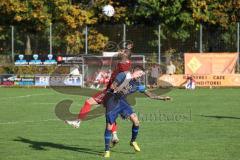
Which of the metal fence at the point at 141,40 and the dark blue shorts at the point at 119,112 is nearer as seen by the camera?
the dark blue shorts at the point at 119,112

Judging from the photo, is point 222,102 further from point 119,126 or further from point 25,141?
point 25,141

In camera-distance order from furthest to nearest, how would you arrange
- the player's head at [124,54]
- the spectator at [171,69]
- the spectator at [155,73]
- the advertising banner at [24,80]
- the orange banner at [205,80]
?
the advertising banner at [24,80] → the spectator at [171,69] → the spectator at [155,73] → the orange banner at [205,80] → the player's head at [124,54]

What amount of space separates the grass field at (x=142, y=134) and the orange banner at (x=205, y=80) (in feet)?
46.3

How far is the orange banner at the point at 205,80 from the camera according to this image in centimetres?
3972

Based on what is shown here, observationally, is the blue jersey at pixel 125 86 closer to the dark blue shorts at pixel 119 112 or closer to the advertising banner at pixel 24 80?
the dark blue shorts at pixel 119 112

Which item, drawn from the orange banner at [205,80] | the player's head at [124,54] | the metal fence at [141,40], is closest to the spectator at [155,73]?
the orange banner at [205,80]

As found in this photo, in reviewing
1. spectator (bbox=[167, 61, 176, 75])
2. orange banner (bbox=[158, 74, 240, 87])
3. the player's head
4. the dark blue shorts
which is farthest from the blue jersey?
spectator (bbox=[167, 61, 176, 75])

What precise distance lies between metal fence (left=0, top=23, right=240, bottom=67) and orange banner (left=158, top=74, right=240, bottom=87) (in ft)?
10.7

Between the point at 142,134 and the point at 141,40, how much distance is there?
28896 mm

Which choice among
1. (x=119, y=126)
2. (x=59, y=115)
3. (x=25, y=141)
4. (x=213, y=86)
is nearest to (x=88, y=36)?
(x=213, y=86)

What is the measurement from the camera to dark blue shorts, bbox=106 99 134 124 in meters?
12.6

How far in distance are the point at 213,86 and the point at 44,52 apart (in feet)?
41.0

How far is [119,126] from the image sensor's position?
1836 centimetres

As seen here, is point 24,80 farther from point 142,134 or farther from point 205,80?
point 142,134
